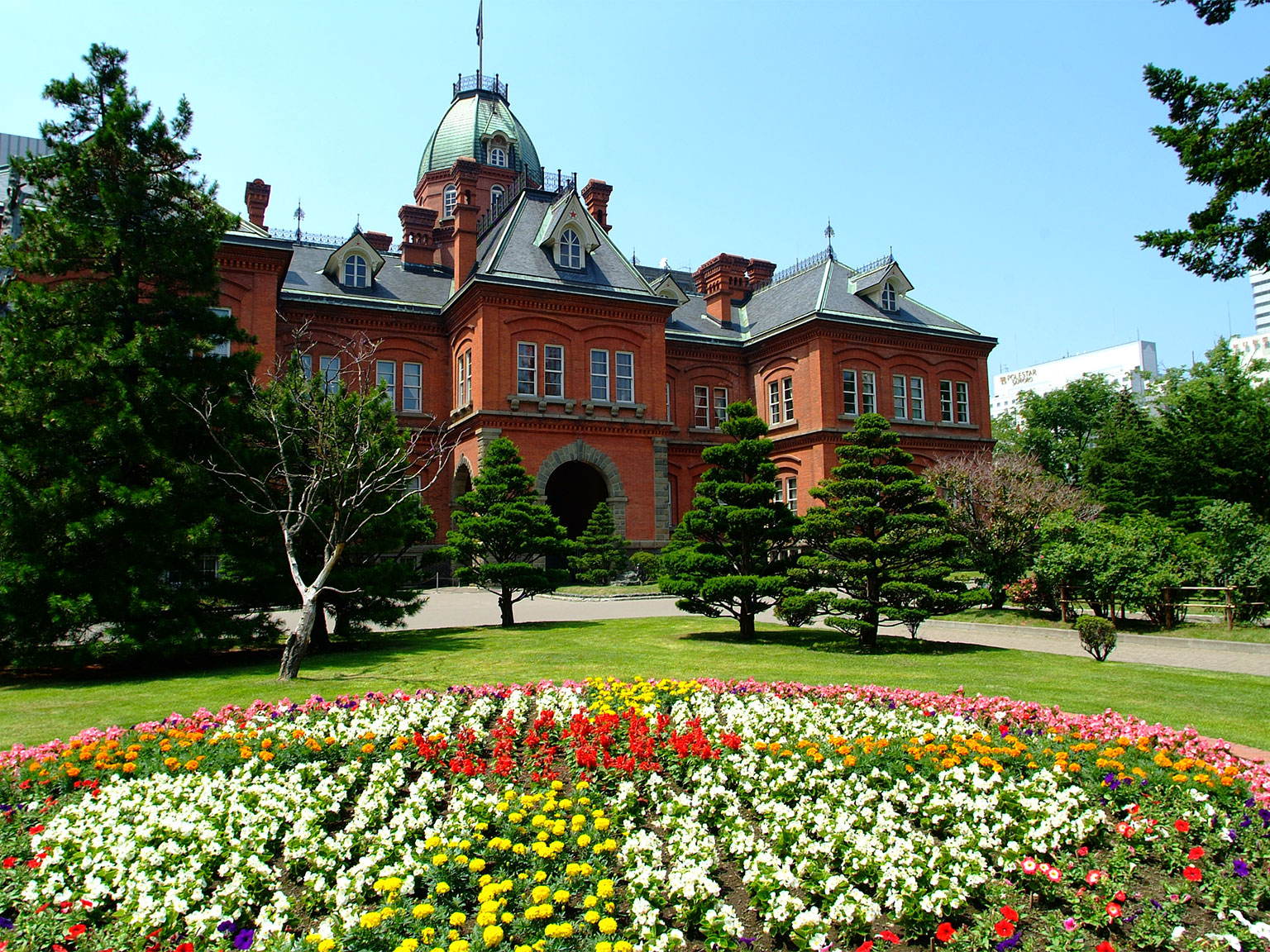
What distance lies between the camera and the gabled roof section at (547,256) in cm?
2956

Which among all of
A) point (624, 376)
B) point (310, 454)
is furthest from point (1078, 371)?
point (310, 454)

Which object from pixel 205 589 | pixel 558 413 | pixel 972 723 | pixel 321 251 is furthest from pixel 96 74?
pixel 321 251

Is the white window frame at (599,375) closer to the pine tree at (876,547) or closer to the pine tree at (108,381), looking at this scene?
the pine tree at (876,547)

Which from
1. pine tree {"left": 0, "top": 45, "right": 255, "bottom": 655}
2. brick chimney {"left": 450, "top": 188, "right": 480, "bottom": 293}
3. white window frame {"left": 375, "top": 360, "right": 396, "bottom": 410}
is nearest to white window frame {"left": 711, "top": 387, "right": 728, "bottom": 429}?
brick chimney {"left": 450, "top": 188, "right": 480, "bottom": 293}

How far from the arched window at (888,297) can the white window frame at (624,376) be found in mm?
13111

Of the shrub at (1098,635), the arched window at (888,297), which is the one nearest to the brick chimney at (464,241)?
the arched window at (888,297)

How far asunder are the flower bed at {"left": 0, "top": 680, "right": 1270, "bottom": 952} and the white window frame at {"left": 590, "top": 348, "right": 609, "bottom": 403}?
24121 mm

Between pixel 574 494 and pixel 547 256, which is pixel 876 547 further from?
pixel 574 494

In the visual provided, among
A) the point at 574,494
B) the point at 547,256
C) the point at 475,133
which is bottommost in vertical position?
the point at 574,494

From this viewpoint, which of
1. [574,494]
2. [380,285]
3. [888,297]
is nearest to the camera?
[380,285]

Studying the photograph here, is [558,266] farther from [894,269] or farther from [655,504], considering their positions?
[894,269]

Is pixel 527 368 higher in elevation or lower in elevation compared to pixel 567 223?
lower

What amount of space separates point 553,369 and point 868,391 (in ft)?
47.6

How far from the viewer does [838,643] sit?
15.1m
